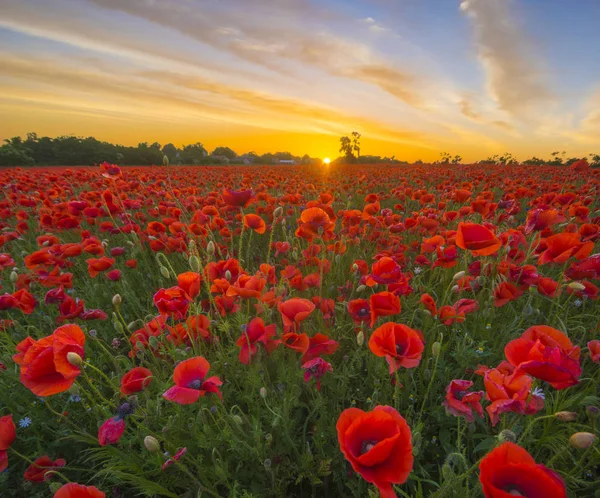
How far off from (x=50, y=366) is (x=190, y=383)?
54cm

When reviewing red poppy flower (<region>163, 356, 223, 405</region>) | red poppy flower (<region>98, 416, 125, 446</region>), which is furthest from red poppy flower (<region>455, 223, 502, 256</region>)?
red poppy flower (<region>98, 416, 125, 446</region>)

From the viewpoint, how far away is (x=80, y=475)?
5.97ft

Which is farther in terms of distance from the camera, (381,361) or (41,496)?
(381,361)

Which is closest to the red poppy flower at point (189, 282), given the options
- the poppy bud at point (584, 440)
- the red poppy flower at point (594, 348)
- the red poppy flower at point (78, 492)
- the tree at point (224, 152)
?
the red poppy flower at point (78, 492)

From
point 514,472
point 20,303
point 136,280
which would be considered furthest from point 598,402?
point 136,280

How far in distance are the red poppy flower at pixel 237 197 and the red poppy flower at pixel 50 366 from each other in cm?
138

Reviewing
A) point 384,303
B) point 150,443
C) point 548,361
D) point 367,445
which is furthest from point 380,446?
point 150,443

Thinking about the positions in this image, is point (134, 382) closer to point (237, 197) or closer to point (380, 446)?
point (380, 446)

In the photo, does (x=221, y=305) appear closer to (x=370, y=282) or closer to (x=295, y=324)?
(x=295, y=324)

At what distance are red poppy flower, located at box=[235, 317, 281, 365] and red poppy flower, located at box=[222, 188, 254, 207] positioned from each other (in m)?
1.13

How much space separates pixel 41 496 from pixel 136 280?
94.3 inches

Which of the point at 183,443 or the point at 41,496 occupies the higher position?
the point at 183,443

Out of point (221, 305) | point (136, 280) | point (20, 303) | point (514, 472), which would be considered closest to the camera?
point (514, 472)

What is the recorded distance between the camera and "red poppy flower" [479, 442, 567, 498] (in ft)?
2.34
